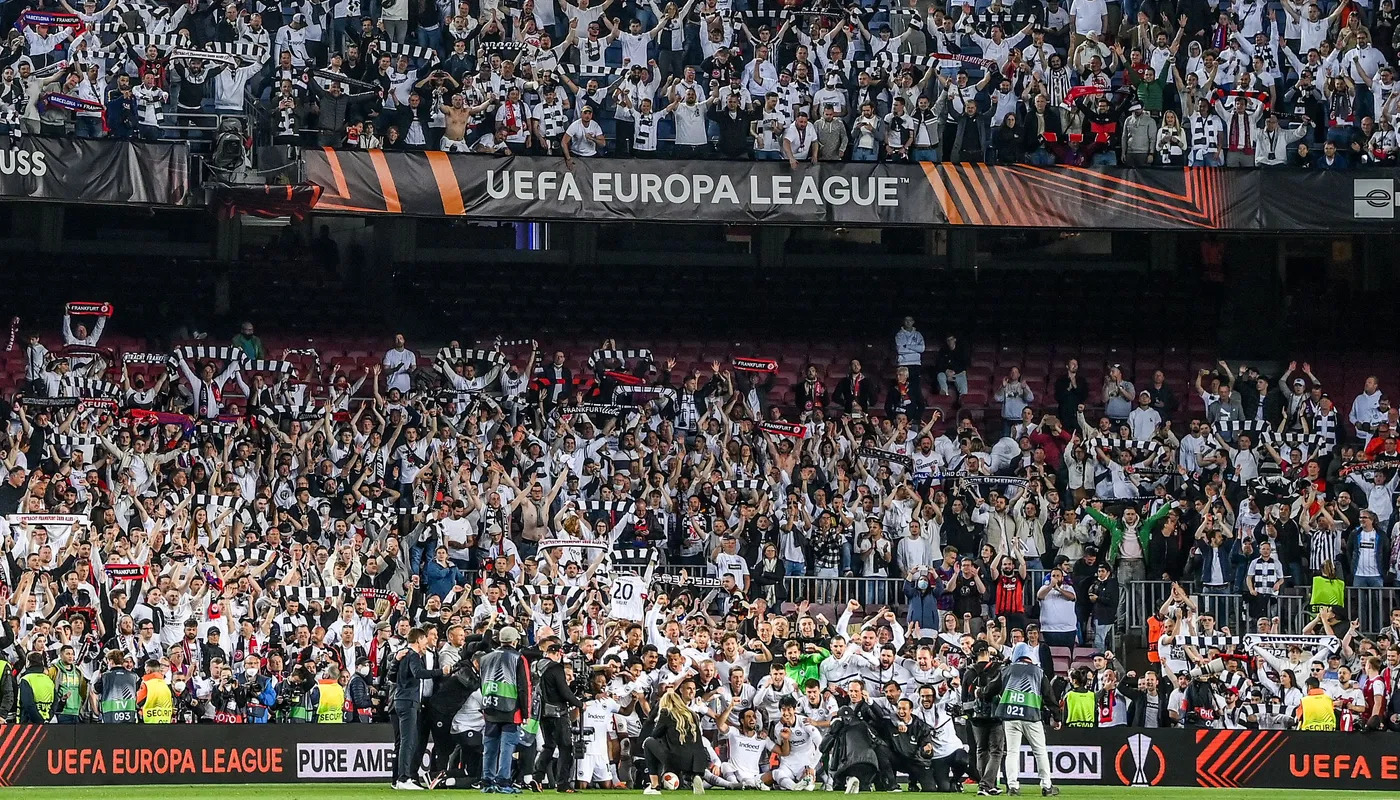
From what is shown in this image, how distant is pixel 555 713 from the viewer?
19500mm

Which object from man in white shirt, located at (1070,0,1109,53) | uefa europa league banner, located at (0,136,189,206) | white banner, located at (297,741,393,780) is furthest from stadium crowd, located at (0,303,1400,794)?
man in white shirt, located at (1070,0,1109,53)

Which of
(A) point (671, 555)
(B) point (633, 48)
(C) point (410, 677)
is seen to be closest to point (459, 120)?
(B) point (633, 48)

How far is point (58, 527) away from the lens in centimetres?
2350

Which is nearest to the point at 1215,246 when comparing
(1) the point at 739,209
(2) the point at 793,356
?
(2) the point at 793,356

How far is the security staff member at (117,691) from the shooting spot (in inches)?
818

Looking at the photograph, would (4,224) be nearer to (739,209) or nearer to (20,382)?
(20,382)

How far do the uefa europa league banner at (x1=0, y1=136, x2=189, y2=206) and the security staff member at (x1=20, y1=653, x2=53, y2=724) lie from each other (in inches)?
318

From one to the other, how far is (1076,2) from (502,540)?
12613 millimetres

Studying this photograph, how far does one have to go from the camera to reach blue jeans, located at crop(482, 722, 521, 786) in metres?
18.9

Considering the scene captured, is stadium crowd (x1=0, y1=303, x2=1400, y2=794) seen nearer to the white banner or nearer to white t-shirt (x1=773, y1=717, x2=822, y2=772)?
white t-shirt (x1=773, y1=717, x2=822, y2=772)

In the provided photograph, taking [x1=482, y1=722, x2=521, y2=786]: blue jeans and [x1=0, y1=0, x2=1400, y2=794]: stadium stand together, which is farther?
[x1=0, y1=0, x2=1400, y2=794]: stadium stand

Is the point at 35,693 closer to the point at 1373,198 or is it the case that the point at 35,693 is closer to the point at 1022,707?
the point at 1022,707

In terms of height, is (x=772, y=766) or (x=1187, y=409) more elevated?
(x=1187, y=409)

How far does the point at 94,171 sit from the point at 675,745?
1198cm
